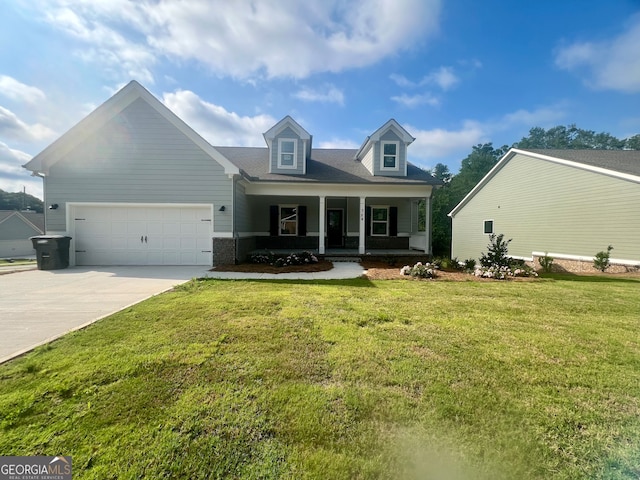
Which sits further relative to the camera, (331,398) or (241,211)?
(241,211)

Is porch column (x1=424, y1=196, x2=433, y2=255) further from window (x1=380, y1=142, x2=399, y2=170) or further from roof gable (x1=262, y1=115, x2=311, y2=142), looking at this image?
roof gable (x1=262, y1=115, x2=311, y2=142)

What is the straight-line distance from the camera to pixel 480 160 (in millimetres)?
36375

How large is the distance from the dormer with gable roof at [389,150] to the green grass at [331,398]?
31.5 feet

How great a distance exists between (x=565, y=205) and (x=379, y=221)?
8.06m

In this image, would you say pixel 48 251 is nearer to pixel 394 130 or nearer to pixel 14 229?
pixel 394 130

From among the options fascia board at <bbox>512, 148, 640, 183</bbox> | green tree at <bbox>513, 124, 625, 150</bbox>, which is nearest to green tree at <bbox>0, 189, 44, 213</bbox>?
fascia board at <bbox>512, 148, 640, 183</bbox>

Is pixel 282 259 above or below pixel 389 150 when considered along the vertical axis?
below

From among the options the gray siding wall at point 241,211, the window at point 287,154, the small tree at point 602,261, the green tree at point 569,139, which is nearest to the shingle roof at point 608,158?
the small tree at point 602,261

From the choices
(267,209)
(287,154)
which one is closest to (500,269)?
(287,154)

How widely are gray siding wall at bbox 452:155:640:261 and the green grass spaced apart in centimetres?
852

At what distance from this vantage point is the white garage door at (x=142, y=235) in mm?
9609

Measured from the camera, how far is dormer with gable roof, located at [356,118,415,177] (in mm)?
12445

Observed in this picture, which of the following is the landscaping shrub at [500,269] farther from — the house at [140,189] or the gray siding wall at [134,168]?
the gray siding wall at [134,168]

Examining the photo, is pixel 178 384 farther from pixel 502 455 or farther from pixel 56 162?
pixel 56 162
